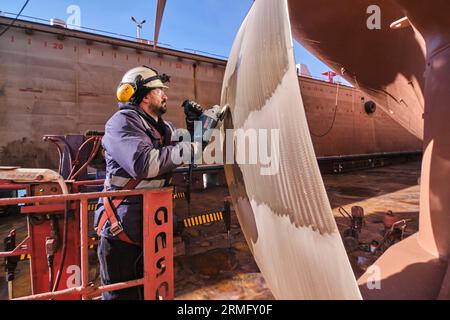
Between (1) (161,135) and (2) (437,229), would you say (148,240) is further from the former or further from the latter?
(2) (437,229)

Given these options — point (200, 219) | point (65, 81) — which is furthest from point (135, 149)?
point (65, 81)

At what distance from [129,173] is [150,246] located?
65 cm

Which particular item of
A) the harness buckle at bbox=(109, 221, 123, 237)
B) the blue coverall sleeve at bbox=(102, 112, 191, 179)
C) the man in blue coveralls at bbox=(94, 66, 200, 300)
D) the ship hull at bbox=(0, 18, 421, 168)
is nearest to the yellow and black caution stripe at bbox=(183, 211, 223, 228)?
the man in blue coveralls at bbox=(94, 66, 200, 300)

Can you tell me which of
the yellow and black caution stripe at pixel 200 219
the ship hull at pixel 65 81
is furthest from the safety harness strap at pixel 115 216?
the ship hull at pixel 65 81

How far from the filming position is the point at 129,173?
1779 millimetres

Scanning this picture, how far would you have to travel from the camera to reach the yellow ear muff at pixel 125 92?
202 cm

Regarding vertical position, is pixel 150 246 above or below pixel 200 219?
above

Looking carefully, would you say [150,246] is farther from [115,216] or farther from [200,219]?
[200,219]

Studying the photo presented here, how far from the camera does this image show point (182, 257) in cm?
412

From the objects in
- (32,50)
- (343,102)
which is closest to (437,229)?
(32,50)

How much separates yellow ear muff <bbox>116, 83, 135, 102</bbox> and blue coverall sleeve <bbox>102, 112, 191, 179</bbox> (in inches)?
10.9

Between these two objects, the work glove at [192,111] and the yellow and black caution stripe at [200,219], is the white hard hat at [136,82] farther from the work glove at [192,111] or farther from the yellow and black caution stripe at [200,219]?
the yellow and black caution stripe at [200,219]

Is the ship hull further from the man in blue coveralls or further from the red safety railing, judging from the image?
the red safety railing

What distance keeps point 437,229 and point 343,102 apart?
1700cm
